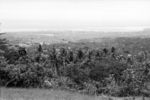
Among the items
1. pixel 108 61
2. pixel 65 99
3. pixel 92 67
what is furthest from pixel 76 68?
pixel 65 99

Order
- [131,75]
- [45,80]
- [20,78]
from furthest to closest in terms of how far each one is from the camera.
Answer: [131,75]
[45,80]
[20,78]

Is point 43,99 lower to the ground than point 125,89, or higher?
higher

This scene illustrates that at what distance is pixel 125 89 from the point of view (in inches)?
389

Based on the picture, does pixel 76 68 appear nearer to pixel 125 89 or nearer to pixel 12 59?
pixel 12 59

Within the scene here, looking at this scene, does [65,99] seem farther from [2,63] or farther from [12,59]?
[12,59]

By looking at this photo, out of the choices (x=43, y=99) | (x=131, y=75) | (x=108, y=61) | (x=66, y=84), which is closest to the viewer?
(x=43, y=99)

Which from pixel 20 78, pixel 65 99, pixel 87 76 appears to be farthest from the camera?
pixel 87 76

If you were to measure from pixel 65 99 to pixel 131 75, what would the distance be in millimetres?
6407

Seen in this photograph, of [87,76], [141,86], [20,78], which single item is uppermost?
[20,78]

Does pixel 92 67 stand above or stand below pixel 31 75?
below

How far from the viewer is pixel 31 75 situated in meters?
9.74

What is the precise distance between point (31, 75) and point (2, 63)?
5.09 feet

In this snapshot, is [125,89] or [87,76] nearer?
[125,89]

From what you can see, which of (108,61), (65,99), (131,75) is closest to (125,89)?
(131,75)
